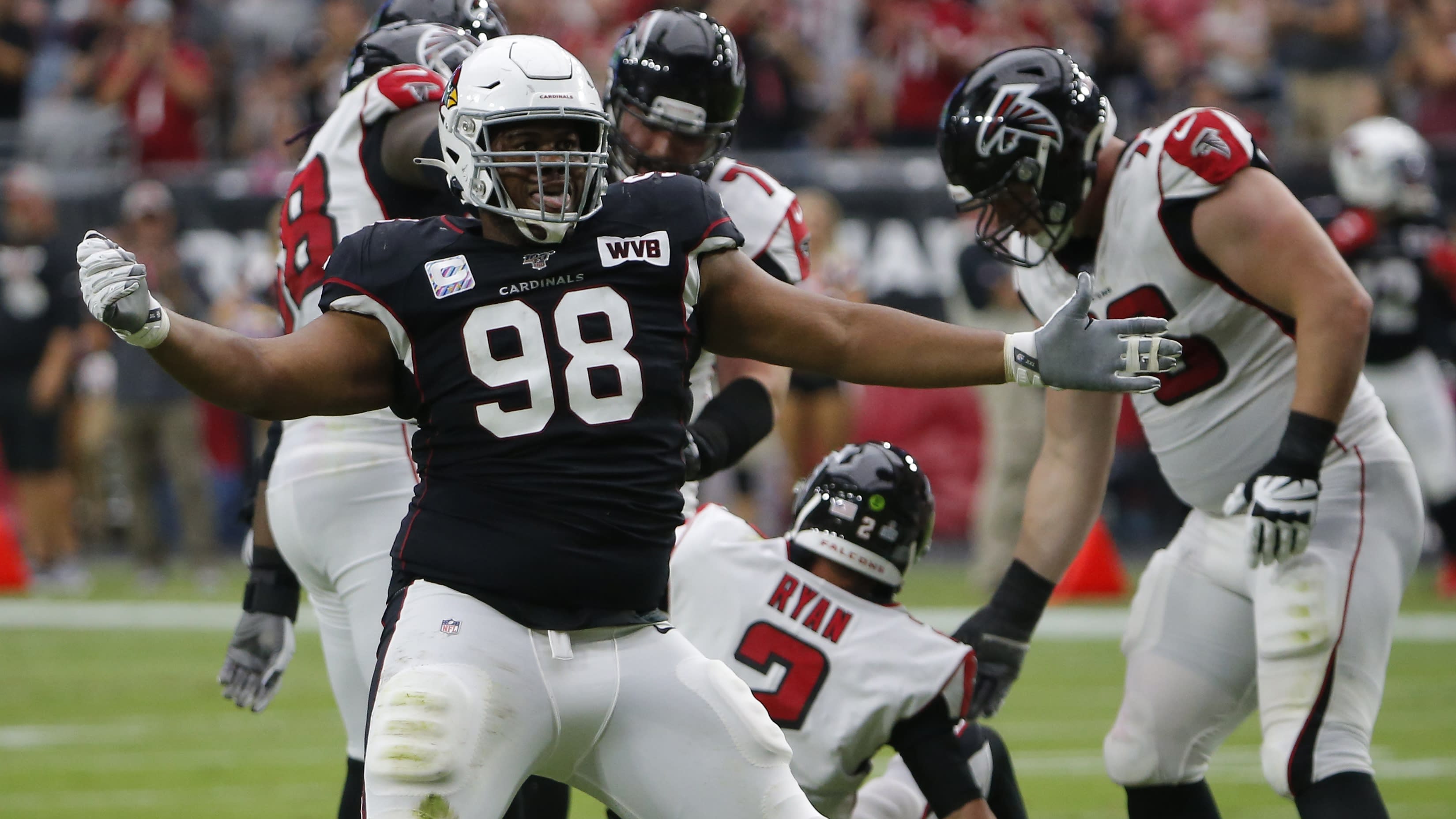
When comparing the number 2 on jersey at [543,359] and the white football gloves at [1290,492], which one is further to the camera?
the white football gloves at [1290,492]

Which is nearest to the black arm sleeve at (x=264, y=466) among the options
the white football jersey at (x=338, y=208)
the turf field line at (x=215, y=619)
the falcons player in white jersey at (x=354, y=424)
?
the falcons player in white jersey at (x=354, y=424)

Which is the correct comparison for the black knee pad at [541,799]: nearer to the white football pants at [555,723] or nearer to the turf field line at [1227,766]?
the white football pants at [555,723]

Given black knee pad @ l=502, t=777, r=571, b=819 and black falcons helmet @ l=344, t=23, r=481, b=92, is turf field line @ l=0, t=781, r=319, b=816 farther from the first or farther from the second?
black falcons helmet @ l=344, t=23, r=481, b=92

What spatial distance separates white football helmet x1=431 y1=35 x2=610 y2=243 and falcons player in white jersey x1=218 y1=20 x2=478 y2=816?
0.59 m

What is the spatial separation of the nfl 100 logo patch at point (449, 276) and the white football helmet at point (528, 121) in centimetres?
12

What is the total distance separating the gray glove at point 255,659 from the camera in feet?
14.3

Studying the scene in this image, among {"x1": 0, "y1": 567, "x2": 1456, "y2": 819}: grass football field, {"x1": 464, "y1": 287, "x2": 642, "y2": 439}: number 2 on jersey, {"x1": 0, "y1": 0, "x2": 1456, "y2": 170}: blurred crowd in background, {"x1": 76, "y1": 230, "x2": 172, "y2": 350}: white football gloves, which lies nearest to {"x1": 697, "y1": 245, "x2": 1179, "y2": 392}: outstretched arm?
{"x1": 464, "y1": 287, "x2": 642, "y2": 439}: number 2 on jersey

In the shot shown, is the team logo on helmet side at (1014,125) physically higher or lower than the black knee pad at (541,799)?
higher

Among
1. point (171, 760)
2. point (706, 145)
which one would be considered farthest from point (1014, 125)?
point (171, 760)

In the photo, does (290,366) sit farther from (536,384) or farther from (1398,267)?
(1398,267)

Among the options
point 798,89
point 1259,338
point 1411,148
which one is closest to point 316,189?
point 1259,338

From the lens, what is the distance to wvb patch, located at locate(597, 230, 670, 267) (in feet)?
10.3

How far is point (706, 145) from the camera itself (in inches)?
174

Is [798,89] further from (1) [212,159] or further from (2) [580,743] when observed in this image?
(2) [580,743]
